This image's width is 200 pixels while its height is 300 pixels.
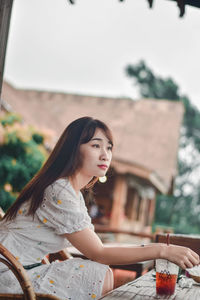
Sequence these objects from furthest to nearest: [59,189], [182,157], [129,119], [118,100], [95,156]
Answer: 1. [182,157]
2. [118,100]
3. [129,119]
4. [95,156]
5. [59,189]

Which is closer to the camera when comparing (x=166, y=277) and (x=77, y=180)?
(x=166, y=277)

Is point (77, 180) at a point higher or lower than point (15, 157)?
higher

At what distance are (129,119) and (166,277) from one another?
47.5ft

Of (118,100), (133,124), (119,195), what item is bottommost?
(119,195)

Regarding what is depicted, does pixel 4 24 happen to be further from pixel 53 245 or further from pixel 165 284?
pixel 165 284

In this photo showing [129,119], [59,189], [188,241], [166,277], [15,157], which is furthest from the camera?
[129,119]

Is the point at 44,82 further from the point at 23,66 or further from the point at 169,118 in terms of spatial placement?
the point at 169,118

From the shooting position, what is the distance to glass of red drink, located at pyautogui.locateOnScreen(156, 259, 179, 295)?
153 centimetres

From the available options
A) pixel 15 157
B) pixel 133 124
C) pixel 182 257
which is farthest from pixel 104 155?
pixel 133 124

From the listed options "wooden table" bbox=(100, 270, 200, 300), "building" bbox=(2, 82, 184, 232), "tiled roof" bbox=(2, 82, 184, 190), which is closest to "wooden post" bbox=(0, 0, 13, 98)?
"wooden table" bbox=(100, 270, 200, 300)

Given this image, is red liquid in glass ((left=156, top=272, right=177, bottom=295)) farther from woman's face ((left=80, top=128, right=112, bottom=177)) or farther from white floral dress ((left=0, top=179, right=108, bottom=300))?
woman's face ((left=80, top=128, right=112, bottom=177))

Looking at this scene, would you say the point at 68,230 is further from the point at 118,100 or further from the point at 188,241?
the point at 118,100

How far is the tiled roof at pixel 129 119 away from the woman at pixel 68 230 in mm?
11812

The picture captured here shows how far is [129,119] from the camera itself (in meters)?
15.9
